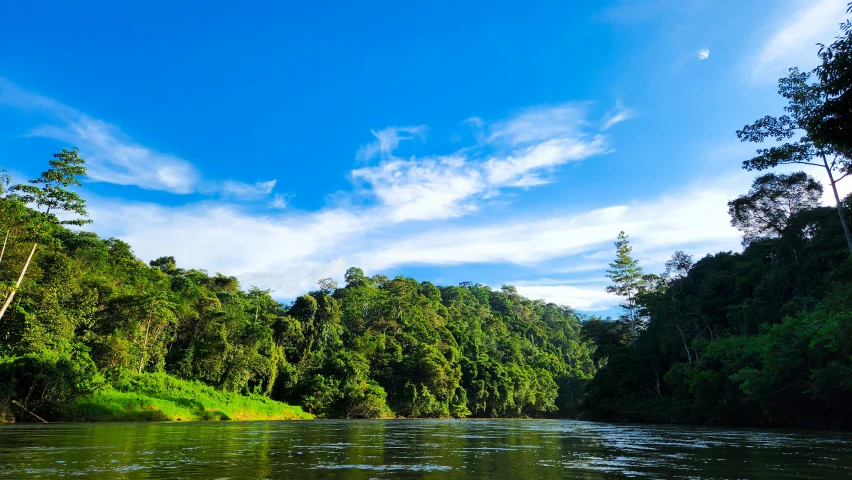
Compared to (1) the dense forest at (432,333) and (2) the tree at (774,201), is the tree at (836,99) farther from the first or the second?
(2) the tree at (774,201)

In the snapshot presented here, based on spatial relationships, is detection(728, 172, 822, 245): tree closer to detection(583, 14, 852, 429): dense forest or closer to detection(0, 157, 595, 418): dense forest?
detection(583, 14, 852, 429): dense forest

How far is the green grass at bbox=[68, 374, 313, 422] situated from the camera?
33.1 meters

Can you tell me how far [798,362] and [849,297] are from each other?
4.58 meters

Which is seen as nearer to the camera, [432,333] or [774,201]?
[774,201]

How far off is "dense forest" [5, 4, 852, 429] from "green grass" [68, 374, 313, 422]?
1.03 feet

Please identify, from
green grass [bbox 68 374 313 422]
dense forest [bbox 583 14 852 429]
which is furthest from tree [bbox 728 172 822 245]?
green grass [bbox 68 374 313 422]

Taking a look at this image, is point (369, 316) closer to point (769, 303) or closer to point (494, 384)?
point (494, 384)

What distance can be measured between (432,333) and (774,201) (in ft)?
189

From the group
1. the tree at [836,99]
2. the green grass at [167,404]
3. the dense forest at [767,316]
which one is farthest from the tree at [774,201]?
the green grass at [167,404]

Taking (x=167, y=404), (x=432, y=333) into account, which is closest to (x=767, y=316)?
(x=167, y=404)

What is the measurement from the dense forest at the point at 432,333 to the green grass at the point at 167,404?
1.03 feet

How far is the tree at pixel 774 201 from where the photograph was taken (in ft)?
141

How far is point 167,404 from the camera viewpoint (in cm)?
3781

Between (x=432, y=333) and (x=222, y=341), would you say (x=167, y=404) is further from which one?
(x=432, y=333)
